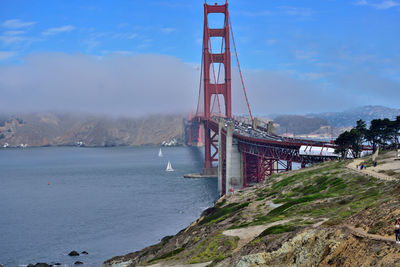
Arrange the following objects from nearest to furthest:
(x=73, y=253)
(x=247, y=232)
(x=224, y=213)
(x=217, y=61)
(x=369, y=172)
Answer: (x=247, y=232) < (x=369, y=172) < (x=224, y=213) < (x=73, y=253) < (x=217, y=61)

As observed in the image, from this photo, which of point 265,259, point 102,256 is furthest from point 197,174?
point 265,259

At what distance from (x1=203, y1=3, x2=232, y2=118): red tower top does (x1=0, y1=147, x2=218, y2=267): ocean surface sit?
23.8 metres

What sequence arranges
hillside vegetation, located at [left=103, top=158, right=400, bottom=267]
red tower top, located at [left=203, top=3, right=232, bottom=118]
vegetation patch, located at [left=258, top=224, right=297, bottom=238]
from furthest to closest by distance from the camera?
red tower top, located at [left=203, top=3, right=232, bottom=118], vegetation patch, located at [left=258, top=224, right=297, bottom=238], hillside vegetation, located at [left=103, top=158, right=400, bottom=267]

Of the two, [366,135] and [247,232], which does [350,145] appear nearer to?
[366,135]

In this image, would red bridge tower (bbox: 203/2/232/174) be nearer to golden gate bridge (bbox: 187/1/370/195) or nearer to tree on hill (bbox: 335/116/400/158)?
golden gate bridge (bbox: 187/1/370/195)

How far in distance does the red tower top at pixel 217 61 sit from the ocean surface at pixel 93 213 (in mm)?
23813

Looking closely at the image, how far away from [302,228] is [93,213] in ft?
196

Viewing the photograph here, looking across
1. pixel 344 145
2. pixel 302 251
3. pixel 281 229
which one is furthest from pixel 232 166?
pixel 302 251

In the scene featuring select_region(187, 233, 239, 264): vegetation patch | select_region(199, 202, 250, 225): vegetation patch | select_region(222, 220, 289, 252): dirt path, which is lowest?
select_region(199, 202, 250, 225): vegetation patch

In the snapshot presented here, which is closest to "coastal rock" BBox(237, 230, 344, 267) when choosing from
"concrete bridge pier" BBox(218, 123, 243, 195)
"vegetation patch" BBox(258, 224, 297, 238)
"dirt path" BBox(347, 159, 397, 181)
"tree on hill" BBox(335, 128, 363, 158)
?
"vegetation patch" BBox(258, 224, 297, 238)

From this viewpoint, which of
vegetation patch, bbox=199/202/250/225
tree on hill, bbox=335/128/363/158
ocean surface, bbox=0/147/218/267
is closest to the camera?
vegetation patch, bbox=199/202/250/225

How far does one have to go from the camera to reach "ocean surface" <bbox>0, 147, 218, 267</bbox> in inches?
2351

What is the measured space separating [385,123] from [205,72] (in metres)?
78.8

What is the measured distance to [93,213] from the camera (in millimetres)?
81688
